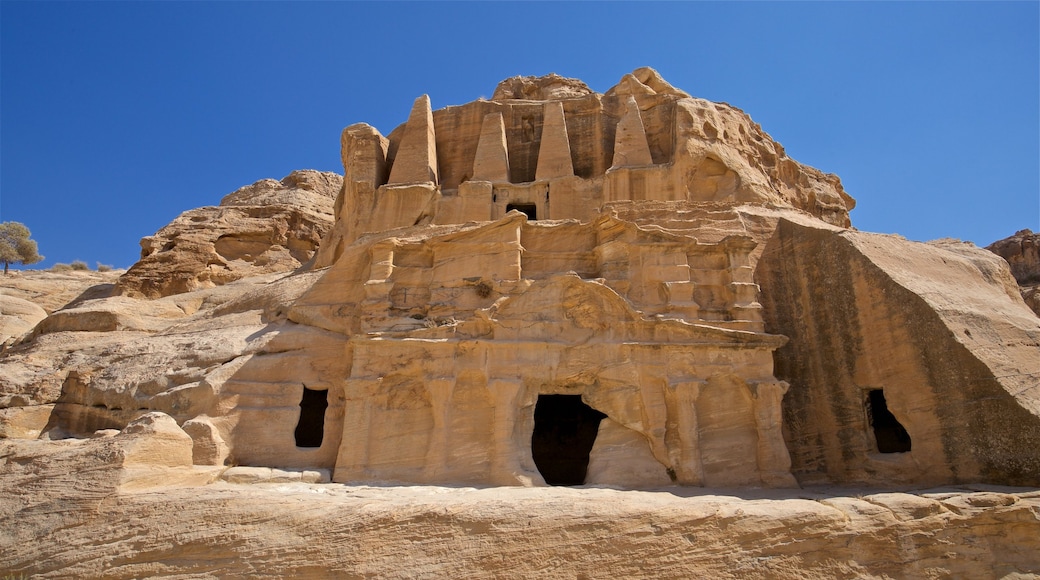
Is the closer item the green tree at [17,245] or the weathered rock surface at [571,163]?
the weathered rock surface at [571,163]

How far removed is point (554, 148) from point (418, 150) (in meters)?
4.99

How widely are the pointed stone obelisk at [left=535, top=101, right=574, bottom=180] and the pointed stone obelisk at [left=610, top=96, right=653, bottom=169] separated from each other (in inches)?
67.2

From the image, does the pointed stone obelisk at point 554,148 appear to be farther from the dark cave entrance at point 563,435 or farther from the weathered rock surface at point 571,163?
the dark cave entrance at point 563,435

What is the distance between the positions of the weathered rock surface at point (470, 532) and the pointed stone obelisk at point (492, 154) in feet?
50.7

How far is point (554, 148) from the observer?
81.3 feet

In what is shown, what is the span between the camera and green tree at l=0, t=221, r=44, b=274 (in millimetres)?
40728

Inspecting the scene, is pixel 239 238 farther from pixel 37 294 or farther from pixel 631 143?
pixel 631 143

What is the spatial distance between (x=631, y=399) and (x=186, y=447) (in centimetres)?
851

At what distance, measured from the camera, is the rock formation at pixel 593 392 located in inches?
405

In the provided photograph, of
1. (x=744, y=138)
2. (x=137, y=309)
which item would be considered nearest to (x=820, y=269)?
(x=744, y=138)

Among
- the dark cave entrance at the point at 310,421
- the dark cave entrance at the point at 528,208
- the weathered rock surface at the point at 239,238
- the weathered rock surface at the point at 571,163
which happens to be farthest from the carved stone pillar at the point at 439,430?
the weathered rock surface at the point at 239,238

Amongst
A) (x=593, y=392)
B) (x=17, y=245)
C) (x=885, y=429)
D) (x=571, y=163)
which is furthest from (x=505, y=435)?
(x=17, y=245)

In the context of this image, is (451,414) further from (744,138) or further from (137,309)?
(744,138)

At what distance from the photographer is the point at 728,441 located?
14141 mm
